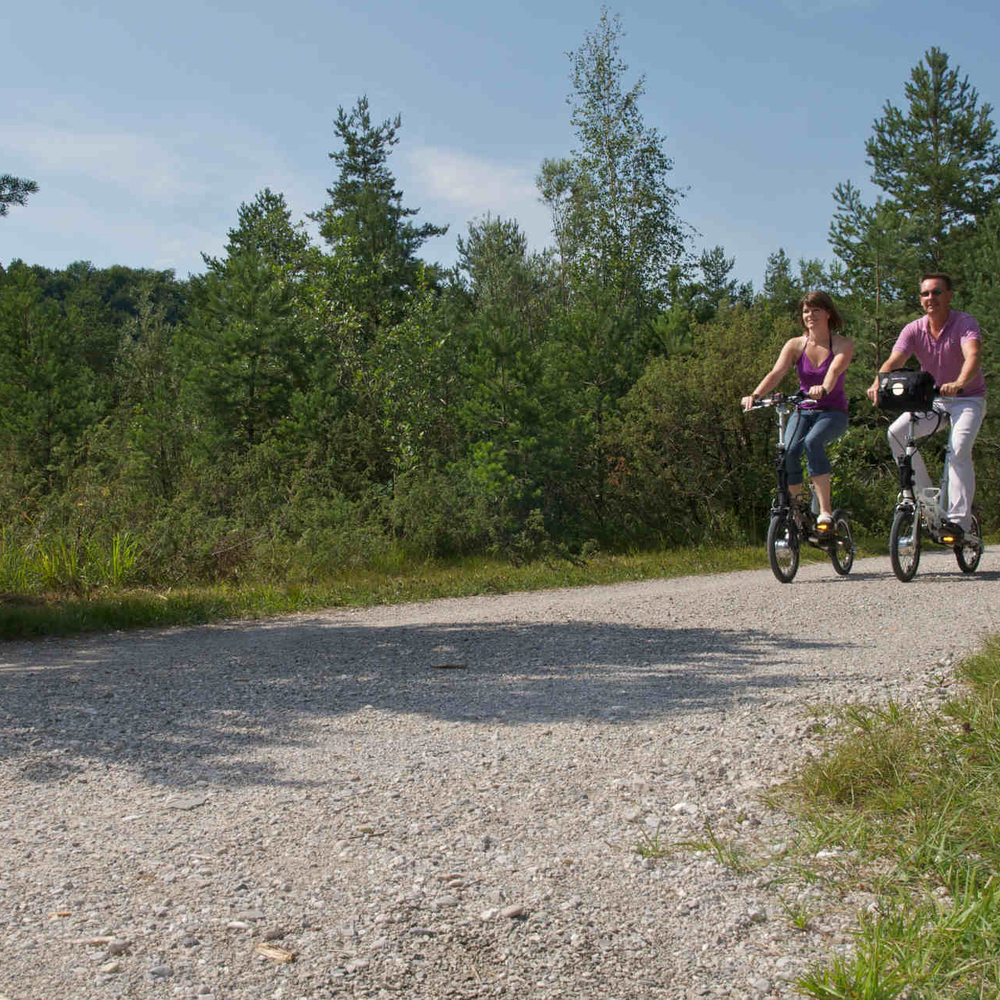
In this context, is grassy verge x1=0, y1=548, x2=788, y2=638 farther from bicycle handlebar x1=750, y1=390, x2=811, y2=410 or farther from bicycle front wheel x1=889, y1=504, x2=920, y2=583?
bicycle front wheel x1=889, y1=504, x2=920, y2=583

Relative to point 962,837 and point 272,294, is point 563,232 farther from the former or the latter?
point 962,837

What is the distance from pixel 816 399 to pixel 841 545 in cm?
136

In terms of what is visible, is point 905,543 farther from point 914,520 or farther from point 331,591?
point 331,591

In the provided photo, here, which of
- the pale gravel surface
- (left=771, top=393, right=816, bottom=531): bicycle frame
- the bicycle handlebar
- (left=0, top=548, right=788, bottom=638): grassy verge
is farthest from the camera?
(left=771, top=393, right=816, bottom=531): bicycle frame

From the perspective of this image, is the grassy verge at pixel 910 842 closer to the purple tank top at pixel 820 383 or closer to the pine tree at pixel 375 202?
the purple tank top at pixel 820 383

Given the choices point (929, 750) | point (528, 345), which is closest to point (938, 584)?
point (929, 750)

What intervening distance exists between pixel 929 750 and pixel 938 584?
5454mm

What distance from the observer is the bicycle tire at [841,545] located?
9.31 metres

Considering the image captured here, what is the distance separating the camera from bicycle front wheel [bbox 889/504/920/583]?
8.72 meters

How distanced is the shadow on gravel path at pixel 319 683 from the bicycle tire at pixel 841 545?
322cm

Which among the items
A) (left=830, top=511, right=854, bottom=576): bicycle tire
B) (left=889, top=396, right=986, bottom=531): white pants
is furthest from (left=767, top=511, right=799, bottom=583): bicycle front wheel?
(left=889, top=396, right=986, bottom=531): white pants

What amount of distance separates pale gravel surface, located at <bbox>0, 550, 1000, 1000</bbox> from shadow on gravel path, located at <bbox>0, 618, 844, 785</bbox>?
0.02 m

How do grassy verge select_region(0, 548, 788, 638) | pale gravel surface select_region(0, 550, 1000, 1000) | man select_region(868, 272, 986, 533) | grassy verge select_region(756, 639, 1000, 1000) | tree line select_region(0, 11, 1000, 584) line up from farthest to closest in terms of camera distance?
tree line select_region(0, 11, 1000, 584) < man select_region(868, 272, 986, 533) < grassy verge select_region(0, 548, 788, 638) < pale gravel surface select_region(0, 550, 1000, 1000) < grassy verge select_region(756, 639, 1000, 1000)

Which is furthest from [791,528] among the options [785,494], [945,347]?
[945,347]
